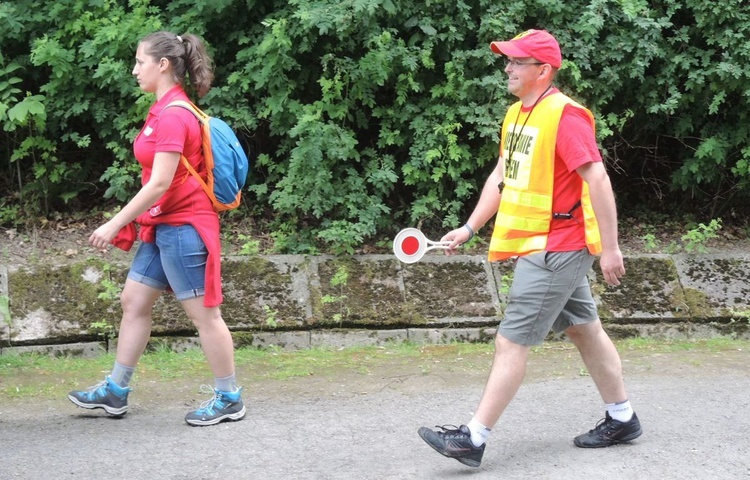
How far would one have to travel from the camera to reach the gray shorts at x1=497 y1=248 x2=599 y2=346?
14.5ft

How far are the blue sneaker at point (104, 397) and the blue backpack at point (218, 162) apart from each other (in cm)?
107

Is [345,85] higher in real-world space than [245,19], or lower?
lower

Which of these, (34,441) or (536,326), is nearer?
(536,326)

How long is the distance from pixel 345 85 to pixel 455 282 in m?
1.74

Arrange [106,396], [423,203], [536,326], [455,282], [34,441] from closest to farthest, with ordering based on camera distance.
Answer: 1. [536,326]
2. [34,441]
3. [106,396]
4. [455,282]
5. [423,203]

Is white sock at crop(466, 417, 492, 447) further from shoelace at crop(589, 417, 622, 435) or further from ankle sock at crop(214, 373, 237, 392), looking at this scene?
ankle sock at crop(214, 373, 237, 392)

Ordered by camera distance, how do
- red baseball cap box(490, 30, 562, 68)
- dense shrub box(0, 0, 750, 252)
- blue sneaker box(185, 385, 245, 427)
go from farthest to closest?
dense shrub box(0, 0, 750, 252)
blue sneaker box(185, 385, 245, 427)
red baseball cap box(490, 30, 562, 68)

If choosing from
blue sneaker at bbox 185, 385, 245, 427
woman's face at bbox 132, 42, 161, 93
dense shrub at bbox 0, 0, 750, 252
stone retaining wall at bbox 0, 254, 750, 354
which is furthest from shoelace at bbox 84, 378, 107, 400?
dense shrub at bbox 0, 0, 750, 252

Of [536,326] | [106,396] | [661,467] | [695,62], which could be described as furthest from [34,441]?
[695,62]

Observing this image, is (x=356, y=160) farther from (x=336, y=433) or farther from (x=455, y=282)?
(x=336, y=433)

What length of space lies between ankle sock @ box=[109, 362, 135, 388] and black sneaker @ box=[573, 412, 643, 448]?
2.29 metres

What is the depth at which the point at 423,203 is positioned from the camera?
7496 mm

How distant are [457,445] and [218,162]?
1850 mm

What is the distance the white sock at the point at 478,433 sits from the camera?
14.4 feet
